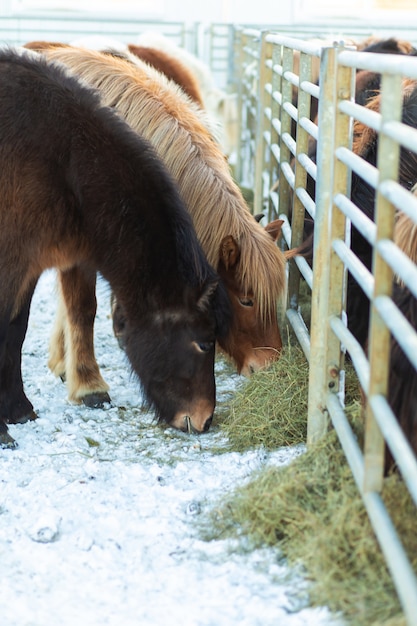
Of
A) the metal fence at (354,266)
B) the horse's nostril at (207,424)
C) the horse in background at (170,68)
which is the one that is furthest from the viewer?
the horse in background at (170,68)

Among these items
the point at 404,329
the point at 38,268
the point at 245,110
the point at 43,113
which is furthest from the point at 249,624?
the point at 245,110

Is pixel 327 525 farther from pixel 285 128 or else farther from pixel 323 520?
pixel 285 128

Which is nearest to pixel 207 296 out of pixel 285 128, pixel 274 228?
pixel 274 228

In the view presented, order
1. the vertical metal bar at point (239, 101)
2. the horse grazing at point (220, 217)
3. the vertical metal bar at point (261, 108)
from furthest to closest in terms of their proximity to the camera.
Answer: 1. the vertical metal bar at point (239, 101)
2. the vertical metal bar at point (261, 108)
3. the horse grazing at point (220, 217)

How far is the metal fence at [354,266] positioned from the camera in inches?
83.4

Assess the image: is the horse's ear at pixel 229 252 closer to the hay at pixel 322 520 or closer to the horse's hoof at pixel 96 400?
the hay at pixel 322 520

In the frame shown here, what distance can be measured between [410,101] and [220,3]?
7.96 m

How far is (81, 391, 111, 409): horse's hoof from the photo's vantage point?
4.33 metres

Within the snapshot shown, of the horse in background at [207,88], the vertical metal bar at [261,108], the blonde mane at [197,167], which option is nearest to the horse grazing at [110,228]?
the blonde mane at [197,167]

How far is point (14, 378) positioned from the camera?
402cm

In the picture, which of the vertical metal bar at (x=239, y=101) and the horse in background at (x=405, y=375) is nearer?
the horse in background at (x=405, y=375)

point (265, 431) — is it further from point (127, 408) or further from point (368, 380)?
point (368, 380)

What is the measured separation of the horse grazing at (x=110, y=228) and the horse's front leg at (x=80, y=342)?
25.5 inches

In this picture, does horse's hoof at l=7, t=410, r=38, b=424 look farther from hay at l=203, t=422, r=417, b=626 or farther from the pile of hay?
hay at l=203, t=422, r=417, b=626
